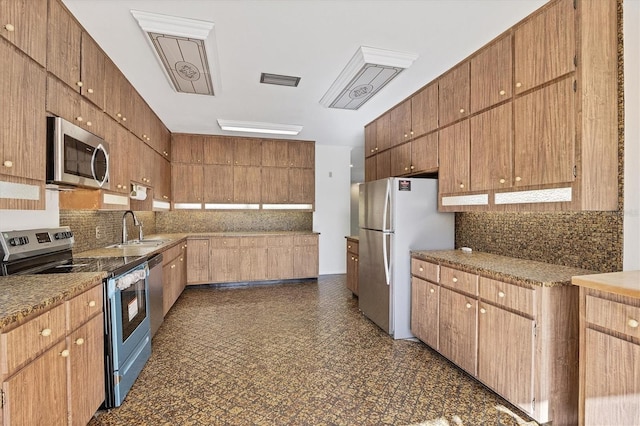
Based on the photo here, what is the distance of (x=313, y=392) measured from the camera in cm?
237

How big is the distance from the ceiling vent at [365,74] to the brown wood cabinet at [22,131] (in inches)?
90.1

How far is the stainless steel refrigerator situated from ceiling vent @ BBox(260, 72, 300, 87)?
4.68ft

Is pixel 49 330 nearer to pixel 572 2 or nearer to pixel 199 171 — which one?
pixel 572 2

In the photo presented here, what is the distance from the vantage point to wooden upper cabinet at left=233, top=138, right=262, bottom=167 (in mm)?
5938

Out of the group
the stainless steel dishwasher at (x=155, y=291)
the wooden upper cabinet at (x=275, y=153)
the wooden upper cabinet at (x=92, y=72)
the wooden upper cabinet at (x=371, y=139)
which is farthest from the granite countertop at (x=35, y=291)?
the wooden upper cabinet at (x=275, y=153)

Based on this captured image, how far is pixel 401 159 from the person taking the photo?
393cm

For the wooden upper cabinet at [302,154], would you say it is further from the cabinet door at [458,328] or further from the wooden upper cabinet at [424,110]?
the cabinet door at [458,328]

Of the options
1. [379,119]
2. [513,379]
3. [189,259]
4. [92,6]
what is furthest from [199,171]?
[513,379]

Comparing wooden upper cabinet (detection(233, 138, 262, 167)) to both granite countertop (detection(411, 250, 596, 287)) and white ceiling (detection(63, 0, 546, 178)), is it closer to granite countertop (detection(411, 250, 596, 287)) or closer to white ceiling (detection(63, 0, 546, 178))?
white ceiling (detection(63, 0, 546, 178))

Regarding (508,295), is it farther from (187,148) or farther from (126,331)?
(187,148)

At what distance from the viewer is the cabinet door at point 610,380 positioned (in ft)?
4.88

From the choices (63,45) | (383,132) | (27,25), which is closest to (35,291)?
(27,25)

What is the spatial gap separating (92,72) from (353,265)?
3.78 m

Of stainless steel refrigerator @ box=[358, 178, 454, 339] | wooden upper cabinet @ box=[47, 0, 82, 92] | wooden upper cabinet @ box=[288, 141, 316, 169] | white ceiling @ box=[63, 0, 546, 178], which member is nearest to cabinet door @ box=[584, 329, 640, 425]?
stainless steel refrigerator @ box=[358, 178, 454, 339]
